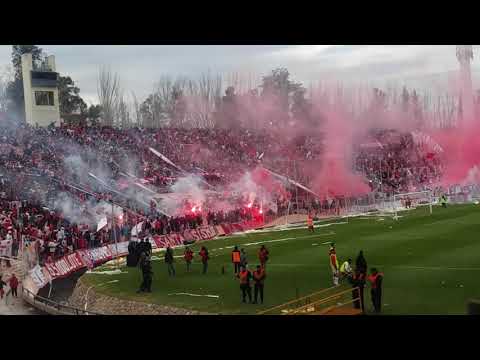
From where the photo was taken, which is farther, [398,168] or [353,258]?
[398,168]

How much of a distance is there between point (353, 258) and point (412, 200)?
1681 cm

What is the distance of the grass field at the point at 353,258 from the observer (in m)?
15.8

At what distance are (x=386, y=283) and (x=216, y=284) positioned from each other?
480cm

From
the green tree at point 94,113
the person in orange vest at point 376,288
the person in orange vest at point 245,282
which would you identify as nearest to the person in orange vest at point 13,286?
the person in orange vest at point 245,282

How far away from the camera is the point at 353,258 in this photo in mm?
21094

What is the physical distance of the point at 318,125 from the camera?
35.1 metres

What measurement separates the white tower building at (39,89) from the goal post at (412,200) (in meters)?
18.4

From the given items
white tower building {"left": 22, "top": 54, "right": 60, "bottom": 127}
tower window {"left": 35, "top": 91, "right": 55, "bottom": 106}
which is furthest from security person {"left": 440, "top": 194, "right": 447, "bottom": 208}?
tower window {"left": 35, "top": 91, "right": 55, "bottom": 106}

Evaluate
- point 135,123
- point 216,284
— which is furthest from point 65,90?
point 216,284

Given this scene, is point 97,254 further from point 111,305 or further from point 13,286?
point 111,305

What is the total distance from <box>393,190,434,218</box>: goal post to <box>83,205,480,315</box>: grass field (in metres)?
6.02

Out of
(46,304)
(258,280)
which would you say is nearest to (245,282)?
(258,280)
